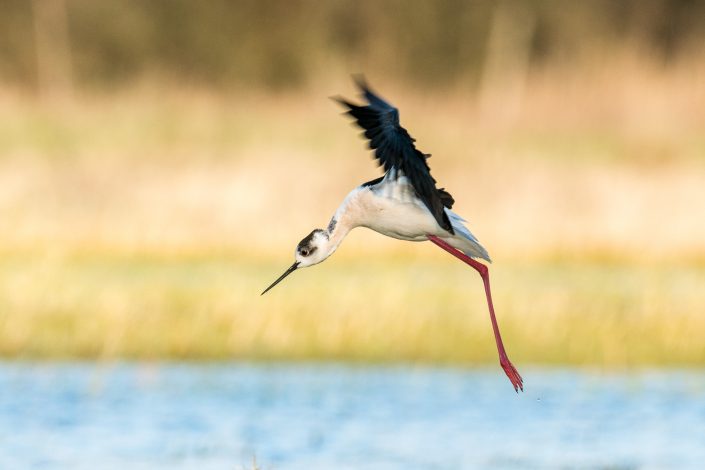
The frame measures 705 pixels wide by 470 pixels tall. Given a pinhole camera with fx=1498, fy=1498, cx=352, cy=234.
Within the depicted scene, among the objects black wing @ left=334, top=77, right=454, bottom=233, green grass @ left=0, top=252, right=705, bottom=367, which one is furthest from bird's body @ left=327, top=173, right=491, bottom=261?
green grass @ left=0, top=252, right=705, bottom=367

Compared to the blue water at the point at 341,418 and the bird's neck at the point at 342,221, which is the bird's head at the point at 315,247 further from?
the blue water at the point at 341,418

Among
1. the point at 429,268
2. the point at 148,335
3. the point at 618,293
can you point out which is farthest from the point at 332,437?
the point at 429,268

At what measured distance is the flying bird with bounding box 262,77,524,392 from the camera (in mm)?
6004

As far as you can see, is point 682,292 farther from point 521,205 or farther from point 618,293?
point 521,205

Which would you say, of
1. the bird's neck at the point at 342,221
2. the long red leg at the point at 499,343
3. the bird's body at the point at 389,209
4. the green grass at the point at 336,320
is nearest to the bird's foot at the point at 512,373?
the long red leg at the point at 499,343

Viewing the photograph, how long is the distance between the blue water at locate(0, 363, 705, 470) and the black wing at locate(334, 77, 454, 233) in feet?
5.92

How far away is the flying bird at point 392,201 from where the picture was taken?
19.7 feet

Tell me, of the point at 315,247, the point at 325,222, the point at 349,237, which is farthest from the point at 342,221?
the point at 325,222

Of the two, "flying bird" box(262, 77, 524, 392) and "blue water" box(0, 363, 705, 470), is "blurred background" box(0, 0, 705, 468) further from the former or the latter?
"flying bird" box(262, 77, 524, 392)

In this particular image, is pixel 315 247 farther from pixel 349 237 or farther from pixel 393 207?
pixel 349 237

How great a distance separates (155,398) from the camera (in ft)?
29.9

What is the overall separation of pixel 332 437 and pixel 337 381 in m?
1.43

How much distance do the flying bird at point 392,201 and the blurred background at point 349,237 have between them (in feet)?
4.49

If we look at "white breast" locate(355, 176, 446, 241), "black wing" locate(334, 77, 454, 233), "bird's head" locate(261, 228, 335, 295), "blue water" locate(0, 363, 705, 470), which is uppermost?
"black wing" locate(334, 77, 454, 233)
